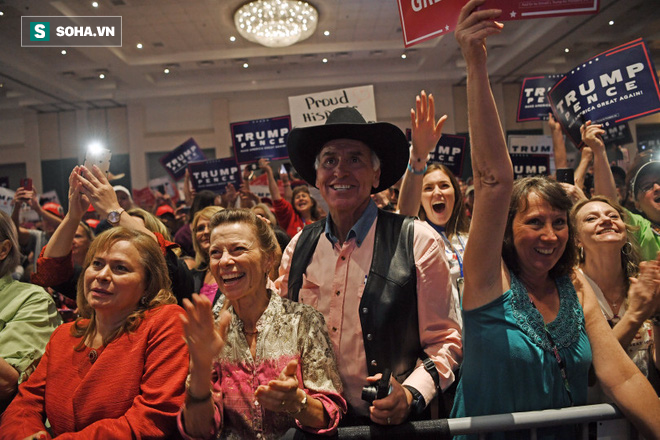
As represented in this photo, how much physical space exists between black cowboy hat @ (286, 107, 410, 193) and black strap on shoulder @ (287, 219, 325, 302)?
1.09 ft

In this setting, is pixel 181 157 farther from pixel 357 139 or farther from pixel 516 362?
pixel 516 362

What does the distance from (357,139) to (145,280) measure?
111 cm

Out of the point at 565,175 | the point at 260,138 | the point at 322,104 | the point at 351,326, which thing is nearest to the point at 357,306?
the point at 351,326

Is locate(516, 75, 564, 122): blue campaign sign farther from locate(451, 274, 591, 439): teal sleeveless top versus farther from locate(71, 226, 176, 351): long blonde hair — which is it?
locate(71, 226, 176, 351): long blonde hair

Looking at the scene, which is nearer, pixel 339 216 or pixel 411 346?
pixel 411 346

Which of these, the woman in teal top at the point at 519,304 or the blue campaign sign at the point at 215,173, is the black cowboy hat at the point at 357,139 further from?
the blue campaign sign at the point at 215,173

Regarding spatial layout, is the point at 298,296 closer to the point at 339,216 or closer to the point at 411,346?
the point at 339,216

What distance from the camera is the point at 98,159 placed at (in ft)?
8.24

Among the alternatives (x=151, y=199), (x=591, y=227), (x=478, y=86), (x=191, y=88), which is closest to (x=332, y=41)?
(x=191, y=88)

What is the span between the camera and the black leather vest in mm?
1622

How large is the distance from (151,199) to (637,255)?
9.24 m

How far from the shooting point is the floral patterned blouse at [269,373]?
5.01ft

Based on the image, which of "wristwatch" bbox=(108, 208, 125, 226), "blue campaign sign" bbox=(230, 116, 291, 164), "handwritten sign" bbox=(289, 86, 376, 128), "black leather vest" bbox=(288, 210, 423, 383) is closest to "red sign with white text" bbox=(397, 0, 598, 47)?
"black leather vest" bbox=(288, 210, 423, 383)

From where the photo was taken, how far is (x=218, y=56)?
1171 centimetres
